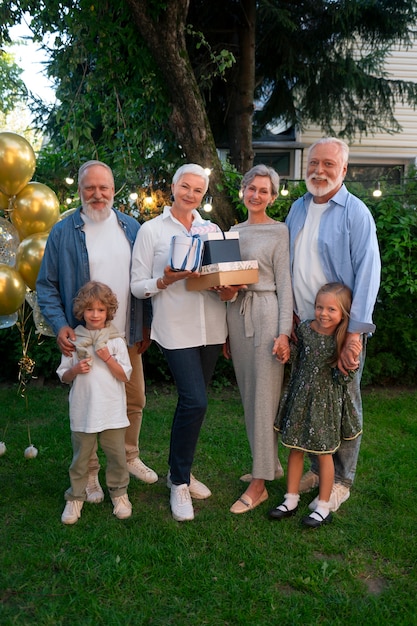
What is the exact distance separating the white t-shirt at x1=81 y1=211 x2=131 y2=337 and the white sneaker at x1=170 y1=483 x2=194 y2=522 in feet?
3.11

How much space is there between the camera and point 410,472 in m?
3.64

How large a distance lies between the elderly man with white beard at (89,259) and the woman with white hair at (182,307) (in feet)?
0.48

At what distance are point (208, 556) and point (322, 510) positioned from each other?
0.72 m

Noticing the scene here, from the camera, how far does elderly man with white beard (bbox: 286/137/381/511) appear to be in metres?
2.83

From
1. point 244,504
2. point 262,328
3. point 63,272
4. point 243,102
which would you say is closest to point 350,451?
point 244,504

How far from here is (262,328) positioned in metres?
3.00

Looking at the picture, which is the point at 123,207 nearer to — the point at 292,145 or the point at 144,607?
the point at 144,607

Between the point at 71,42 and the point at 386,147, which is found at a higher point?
the point at 71,42

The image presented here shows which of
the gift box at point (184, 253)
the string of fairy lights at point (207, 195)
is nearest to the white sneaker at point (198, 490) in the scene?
the gift box at point (184, 253)

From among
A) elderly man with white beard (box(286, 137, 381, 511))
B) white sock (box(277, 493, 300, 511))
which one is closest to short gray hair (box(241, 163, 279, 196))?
elderly man with white beard (box(286, 137, 381, 511))

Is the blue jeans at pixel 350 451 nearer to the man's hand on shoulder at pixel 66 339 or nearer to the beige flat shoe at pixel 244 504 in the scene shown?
the beige flat shoe at pixel 244 504

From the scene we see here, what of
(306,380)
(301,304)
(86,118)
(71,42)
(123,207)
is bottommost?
(306,380)

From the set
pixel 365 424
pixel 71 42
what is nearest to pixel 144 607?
pixel 365 424

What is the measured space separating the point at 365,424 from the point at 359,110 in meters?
5.49
